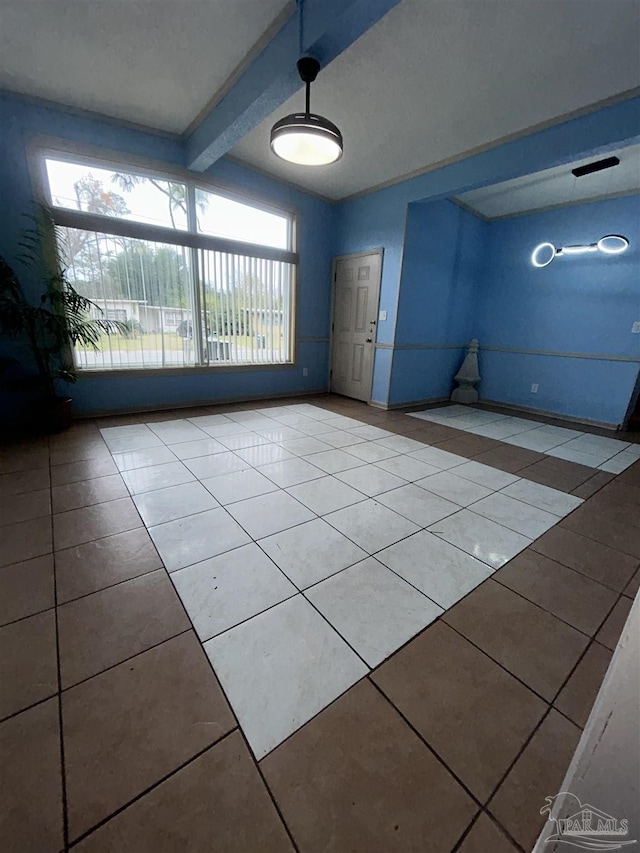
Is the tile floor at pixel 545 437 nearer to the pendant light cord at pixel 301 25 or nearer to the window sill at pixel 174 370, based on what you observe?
the window sill at pixel 174 370

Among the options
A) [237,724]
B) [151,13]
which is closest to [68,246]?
[151,13]

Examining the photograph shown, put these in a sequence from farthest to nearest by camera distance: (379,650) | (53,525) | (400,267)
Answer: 1. (400,267)
2. (53,525)
3. (379,650)

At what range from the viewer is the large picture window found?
3.42 metres

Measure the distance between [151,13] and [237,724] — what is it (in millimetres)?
3751

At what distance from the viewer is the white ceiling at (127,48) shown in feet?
6.97

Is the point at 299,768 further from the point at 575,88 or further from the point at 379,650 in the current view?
the point at 575,88

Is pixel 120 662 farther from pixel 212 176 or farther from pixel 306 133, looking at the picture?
pixel 212 176

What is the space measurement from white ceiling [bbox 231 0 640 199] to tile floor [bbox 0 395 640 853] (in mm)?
2900

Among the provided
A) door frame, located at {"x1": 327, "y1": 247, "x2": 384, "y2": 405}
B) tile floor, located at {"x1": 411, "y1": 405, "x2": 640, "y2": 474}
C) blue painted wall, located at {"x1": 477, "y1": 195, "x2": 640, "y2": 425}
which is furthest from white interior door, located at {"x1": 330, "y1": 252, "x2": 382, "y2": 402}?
blue painted wall, located at {"x1": 477, "y1": 195, "x2": 640, "y2": 425}

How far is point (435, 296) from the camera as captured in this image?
16.1 ft

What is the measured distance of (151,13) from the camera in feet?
7.05

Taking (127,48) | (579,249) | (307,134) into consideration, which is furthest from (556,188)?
(127,48)

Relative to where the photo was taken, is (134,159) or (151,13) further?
(134,159)

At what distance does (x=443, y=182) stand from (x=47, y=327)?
4.34m
